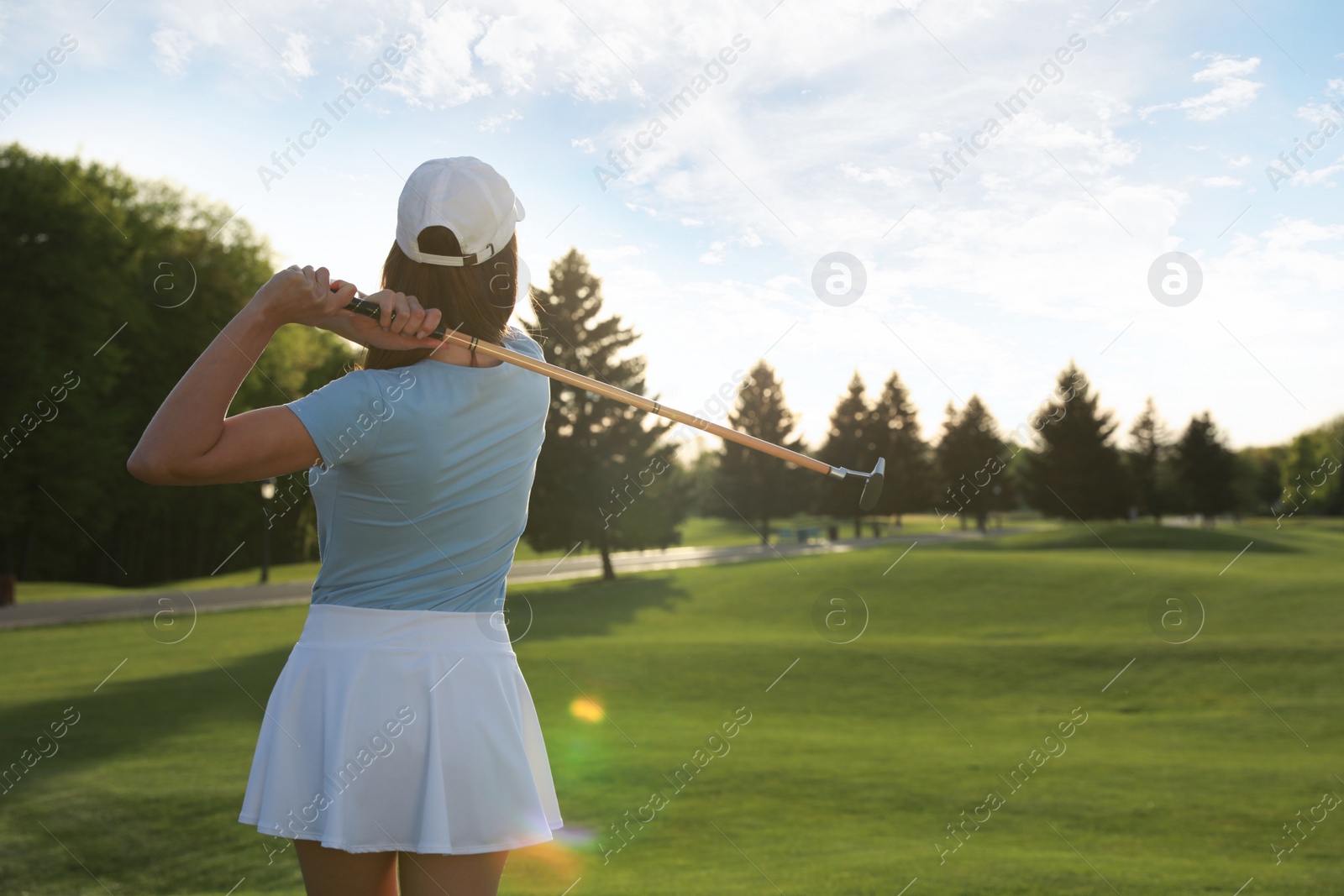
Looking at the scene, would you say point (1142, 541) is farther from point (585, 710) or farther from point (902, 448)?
→ point (585, 710)

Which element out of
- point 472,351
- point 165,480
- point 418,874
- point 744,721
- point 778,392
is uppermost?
point 778,392

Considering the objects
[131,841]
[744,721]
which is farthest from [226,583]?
[131,841]

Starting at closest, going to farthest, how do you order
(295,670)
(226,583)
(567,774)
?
(295,670), (567,774), (226,583)

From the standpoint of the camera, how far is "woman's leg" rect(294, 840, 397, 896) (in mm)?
1753

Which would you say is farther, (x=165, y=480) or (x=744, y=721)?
(x=744, y=721)

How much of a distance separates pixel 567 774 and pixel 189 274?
36509 mm

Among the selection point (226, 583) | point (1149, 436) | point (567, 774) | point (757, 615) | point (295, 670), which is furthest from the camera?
point (1149, 436)

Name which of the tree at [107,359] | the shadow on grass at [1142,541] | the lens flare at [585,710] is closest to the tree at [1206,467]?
the shadow on grass at [1142,541]

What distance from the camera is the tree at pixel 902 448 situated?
63438mm

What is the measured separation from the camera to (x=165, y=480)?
5.18ft

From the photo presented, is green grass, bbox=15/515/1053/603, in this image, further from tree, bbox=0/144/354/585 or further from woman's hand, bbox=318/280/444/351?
woman's hand, bbox=318/280/444/351

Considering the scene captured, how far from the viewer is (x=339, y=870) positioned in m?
1.76

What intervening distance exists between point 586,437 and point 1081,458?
113 feet

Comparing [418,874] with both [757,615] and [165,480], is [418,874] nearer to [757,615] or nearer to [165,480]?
[165,480]
